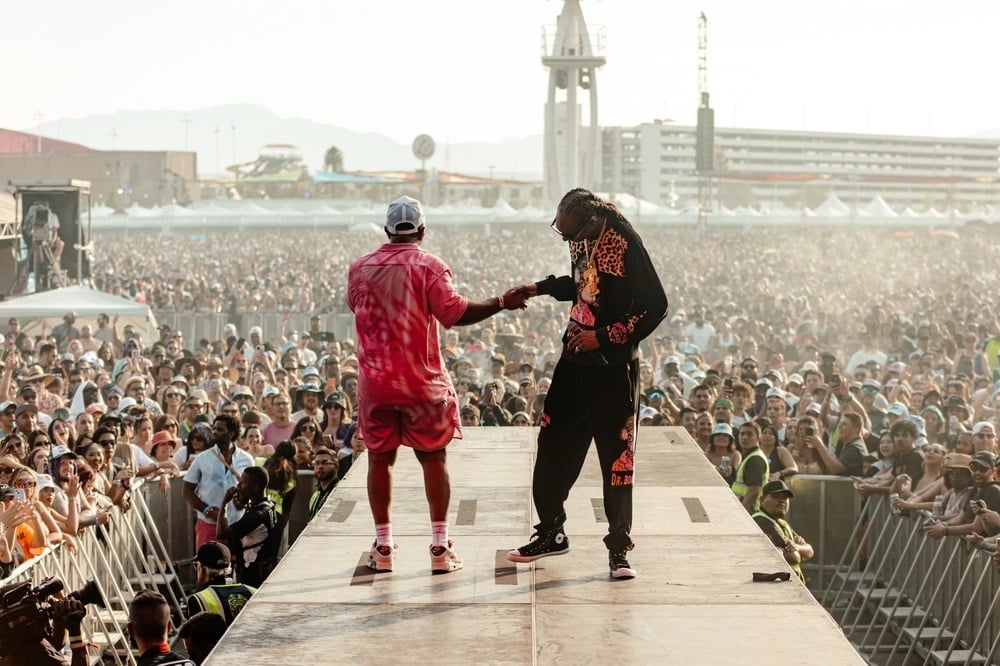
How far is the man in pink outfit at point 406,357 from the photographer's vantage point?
251 inches

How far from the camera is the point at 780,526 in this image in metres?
8.81

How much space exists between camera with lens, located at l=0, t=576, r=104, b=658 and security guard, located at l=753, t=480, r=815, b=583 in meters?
3.80

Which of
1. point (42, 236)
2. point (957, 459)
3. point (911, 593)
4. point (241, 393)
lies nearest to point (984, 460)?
point (957, 459)

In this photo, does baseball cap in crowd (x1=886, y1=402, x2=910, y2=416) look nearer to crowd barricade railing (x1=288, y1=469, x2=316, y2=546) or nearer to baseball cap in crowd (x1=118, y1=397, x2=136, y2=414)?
crowd barricade railing (x1=288, y1=469, x2=316, y2=546)

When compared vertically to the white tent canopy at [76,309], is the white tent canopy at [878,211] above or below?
above

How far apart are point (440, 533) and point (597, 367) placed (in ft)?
3.23

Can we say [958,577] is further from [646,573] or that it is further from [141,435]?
[141,435]

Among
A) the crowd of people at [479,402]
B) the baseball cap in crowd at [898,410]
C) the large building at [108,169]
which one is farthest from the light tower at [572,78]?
the large building at [108,169]

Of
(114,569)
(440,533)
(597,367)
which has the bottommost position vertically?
(114,569)

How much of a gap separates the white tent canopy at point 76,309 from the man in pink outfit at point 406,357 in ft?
54.1

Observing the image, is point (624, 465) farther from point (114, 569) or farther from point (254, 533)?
point (114, 569)

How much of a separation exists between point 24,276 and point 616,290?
2360 cm

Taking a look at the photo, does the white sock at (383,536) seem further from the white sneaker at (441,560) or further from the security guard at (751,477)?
the security guard at (751,477)

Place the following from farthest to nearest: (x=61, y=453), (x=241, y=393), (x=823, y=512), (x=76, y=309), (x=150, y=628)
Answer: (x=76, y=309)
(x=241, y=393)
(x=823, y=512)
(x=61, y=453)
(x=150, y=628)
